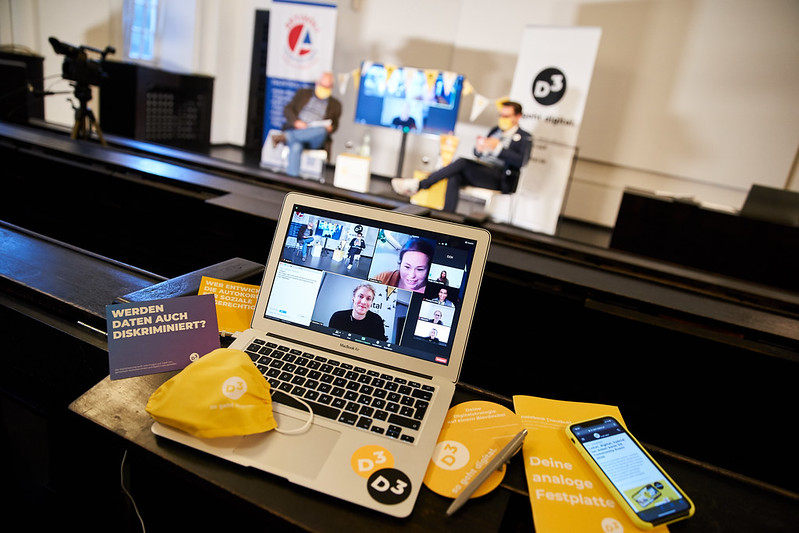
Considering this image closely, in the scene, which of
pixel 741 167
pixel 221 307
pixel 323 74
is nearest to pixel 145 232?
pixel 221 307

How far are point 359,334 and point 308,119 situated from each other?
4629mm

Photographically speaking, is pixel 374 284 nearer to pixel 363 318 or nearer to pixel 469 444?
pixel 363 318

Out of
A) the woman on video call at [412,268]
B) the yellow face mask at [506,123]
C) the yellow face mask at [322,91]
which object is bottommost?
the woman on video call at [412,268]

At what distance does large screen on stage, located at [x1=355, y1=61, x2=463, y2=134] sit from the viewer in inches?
190

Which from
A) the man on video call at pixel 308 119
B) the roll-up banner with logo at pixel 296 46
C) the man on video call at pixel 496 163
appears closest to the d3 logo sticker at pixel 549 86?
the man on video call at pixel 496 163

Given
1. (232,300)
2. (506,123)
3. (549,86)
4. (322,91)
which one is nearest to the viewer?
(232,300)

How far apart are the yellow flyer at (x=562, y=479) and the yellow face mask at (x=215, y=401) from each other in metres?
0.34

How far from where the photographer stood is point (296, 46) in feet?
17.0

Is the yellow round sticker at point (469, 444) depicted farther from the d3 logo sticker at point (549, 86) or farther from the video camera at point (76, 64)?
the d3 logo sticker at point (549, 86)

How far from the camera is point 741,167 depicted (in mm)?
4523

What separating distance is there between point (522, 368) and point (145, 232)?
5.81 feet

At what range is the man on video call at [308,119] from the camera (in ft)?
16.0

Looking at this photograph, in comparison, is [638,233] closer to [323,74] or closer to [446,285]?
[323,74]

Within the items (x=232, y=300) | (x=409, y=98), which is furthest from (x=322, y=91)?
(x=232, y=300)
